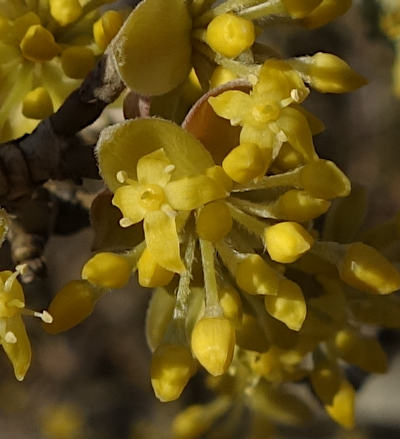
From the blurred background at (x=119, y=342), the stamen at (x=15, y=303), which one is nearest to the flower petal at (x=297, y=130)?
the stamen at (x=15, y=303)

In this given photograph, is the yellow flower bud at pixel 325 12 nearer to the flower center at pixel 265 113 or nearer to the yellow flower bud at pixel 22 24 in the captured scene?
the flower center at pixel 265 113

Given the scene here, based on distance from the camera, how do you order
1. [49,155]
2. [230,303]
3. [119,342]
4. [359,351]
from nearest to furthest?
[230,303], [49,155], [359,351], [119,342]

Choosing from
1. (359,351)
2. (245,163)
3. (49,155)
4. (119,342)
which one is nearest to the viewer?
(245,163)

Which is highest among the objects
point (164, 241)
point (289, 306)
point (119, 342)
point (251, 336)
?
point (164, 241)

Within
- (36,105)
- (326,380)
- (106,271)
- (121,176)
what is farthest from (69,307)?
(326,380)

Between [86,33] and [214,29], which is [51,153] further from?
[214,29]

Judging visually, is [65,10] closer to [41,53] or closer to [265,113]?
[41,53]

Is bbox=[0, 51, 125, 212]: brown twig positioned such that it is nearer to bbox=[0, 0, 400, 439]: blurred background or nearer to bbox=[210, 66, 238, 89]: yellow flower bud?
bbox=[210, 66, 238, 89]: yellow flower bud

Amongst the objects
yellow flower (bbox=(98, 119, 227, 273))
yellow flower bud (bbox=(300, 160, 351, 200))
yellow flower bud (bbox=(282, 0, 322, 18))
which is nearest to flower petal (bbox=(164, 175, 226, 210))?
yellow flower (bbox=(98, 119, 227, 273))
